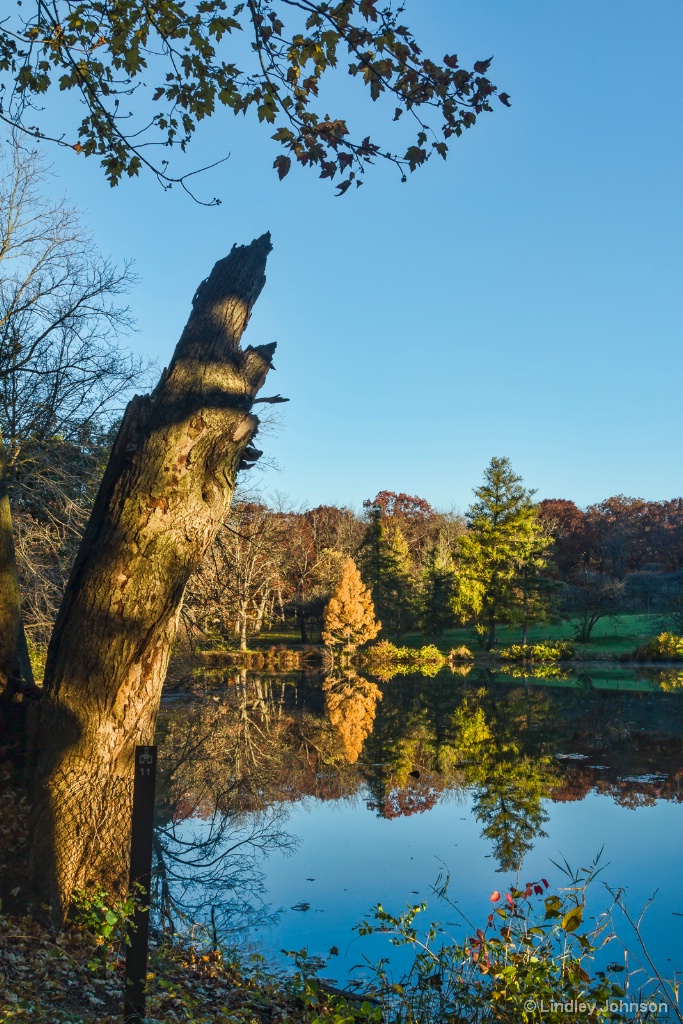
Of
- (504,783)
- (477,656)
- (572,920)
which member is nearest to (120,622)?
(572,920)

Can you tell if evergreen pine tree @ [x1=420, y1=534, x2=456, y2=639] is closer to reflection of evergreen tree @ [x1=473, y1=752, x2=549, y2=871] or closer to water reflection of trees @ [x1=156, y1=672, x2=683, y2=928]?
water reflection of trees @ [x1=156, y1=672, x2=683, y2=928]

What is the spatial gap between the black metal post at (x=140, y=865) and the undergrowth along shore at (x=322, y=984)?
0.09 meters

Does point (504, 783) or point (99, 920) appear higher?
point (99, 920)

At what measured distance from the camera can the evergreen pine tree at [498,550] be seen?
36188 mm

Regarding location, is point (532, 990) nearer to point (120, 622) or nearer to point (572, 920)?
point (572, 920)

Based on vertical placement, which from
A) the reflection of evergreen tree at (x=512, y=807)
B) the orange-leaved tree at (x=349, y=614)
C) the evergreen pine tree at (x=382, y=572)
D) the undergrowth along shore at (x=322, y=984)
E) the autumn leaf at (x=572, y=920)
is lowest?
the reflection of evergreen tree at (x=512, y=807)

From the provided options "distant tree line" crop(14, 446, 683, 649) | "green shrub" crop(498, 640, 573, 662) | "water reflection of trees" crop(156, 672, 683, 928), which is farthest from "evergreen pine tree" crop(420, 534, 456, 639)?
"water reflection of trees" crop(156, 672, 683, 928)

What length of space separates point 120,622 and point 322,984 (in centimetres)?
248

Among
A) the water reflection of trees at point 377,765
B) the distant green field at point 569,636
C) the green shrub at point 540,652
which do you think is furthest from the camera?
the distant green field at point 569,636

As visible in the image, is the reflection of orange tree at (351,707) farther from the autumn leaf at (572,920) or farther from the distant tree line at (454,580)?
Answer: the autumn leaf at (572,920)

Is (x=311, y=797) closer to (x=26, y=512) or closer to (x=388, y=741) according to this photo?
(x=388, y=741)

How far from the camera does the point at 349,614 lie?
3356 cm

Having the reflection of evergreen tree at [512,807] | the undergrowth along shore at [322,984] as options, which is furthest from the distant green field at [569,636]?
the undergrowth along shore at [322,984]

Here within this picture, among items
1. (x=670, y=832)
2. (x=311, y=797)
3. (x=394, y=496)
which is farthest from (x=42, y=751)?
(x=394, y=496)
